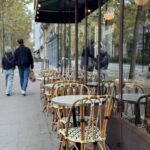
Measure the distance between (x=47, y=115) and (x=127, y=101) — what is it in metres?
3.97

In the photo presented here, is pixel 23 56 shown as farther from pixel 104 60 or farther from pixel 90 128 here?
pixel 90 128

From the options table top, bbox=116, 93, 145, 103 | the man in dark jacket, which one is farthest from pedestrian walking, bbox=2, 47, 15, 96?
table top, bbox=116, 93, 145, 103

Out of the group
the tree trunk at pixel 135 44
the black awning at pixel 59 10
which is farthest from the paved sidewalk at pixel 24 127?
the black awning at pixel 59 10

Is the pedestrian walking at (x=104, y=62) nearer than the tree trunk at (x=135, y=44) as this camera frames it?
No

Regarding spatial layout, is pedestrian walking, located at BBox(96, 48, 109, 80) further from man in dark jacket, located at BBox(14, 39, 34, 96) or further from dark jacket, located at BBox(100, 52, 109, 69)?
man in dark jacket, located at BBox(14, 39, 34, 96)

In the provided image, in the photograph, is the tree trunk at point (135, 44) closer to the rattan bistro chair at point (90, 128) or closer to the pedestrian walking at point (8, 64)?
the rattan bistro chair at point (90, 128)

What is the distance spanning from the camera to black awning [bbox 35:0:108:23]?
424 inches

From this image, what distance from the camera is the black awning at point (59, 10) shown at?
10.8 meters

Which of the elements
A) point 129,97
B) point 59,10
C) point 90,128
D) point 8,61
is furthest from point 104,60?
point 8,61

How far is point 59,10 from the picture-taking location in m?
12.9

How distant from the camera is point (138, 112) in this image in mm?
5754

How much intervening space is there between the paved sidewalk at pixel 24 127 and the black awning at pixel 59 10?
282cm

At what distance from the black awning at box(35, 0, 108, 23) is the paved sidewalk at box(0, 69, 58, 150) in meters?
2.82

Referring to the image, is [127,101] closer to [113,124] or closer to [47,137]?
[113,124]
